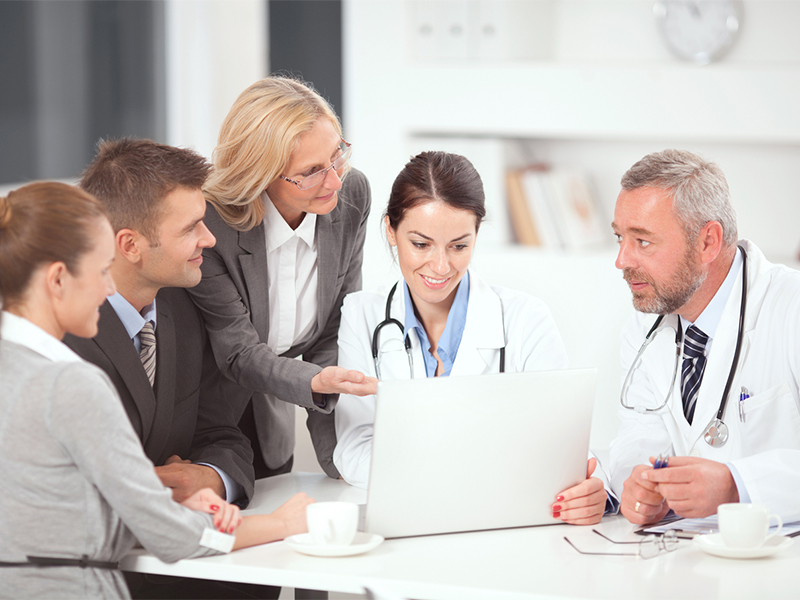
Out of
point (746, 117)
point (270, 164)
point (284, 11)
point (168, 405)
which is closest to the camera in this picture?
point (168, 405)

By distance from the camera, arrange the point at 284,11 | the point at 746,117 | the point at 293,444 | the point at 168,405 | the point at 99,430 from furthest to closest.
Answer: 1. the point at 284,11
2. the point at 746,117
3. the point at 293,444
4. the point at 168,405
5. the point at 99,430

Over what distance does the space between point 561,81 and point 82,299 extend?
250cm

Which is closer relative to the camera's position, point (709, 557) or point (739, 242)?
point (709, 557)

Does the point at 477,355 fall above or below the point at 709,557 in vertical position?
above

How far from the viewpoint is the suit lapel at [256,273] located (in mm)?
1991

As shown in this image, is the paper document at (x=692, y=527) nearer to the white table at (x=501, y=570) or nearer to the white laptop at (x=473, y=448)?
the white table at (x=501, y=570)

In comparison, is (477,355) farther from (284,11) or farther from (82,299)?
(284,11)

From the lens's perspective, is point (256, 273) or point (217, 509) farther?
point (256, 273)

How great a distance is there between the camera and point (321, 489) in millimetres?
1842

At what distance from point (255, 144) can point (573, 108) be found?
1844mm

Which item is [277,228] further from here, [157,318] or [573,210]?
[573,210]

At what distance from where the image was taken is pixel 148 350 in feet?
5.70

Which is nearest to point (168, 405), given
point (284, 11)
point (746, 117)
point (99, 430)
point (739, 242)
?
point (99, 430)

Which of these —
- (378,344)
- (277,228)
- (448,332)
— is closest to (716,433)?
(448,332)
